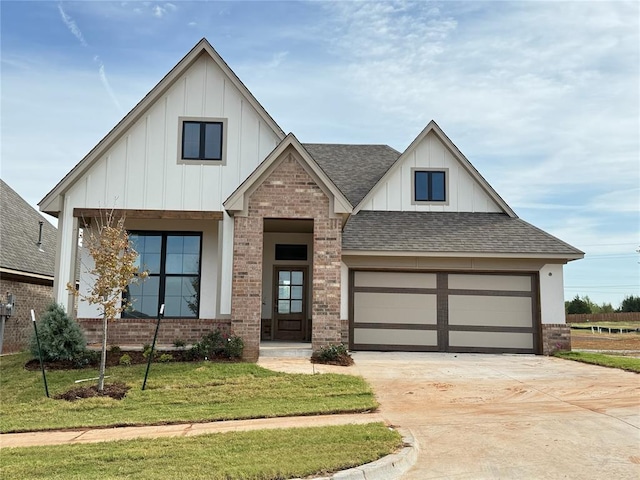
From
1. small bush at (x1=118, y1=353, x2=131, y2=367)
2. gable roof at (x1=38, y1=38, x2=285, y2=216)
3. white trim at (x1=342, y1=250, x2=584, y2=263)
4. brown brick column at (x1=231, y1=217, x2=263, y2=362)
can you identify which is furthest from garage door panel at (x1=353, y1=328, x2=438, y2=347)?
small bush at (x1=118, y1=353, x2=131, y2=367)

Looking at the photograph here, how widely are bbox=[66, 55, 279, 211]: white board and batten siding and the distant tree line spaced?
1781 inches

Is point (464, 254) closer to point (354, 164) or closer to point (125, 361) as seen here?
point (354, 164)

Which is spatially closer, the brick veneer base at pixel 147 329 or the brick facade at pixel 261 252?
the brick facade at pixel 261 252

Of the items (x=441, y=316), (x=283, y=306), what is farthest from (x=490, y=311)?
(x=283, y=306)

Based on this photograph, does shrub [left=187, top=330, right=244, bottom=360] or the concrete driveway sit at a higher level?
shrub [left=187, top=330, right=244, bottom=360]

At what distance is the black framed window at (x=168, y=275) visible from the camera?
14914 millimetres

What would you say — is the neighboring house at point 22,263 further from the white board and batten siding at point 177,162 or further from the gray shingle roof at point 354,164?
the gray shingle roof at point 354,164

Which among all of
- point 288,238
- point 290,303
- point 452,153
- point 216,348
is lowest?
point 216,348

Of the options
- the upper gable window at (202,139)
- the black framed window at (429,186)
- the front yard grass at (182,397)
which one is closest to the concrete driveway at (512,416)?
the front yard grass at (182,397)

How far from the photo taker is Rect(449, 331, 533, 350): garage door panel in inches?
643

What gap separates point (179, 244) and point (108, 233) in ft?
15.8

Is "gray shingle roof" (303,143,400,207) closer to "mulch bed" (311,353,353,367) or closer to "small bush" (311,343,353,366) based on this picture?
"small bush" (311,343,353,366)

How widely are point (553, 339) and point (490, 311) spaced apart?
1907mm

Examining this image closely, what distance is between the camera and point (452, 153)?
1802cm
